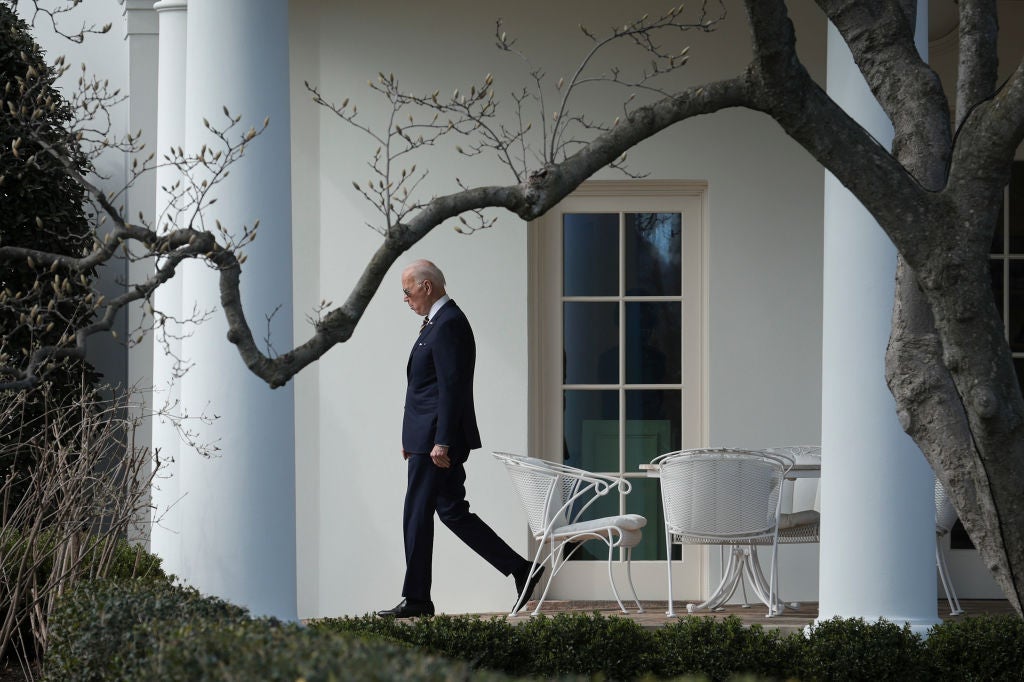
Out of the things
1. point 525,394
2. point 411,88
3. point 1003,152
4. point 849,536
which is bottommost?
point 849,536

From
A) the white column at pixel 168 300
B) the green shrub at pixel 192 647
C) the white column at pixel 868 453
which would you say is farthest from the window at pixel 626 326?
the green shrub at pixel 192 647

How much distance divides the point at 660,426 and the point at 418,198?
2270mm

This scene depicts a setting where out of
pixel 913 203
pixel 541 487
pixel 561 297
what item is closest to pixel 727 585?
pixel 541 487

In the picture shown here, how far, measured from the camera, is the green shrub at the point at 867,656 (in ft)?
17.2

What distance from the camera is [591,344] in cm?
881

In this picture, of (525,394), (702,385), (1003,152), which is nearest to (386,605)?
(525,394)

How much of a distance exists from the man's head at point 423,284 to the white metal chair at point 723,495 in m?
1.62

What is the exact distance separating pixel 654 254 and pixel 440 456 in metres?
2.68

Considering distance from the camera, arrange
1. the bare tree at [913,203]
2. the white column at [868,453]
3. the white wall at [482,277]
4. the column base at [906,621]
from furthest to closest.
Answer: the white wall at [482,277], the white column at [868,453], the column base at [906,621], the bare tree at [913,203]

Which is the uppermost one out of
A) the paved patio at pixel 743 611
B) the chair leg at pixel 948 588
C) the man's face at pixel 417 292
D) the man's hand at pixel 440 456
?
the man's face at pixel 417 292

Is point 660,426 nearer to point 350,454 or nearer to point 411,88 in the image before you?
point 350,454

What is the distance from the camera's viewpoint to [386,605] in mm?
8648

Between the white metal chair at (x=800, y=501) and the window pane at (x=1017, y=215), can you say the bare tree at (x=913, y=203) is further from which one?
the window pane at (x=1017, y=215)

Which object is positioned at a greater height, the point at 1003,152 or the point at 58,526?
the point at 1003,152
